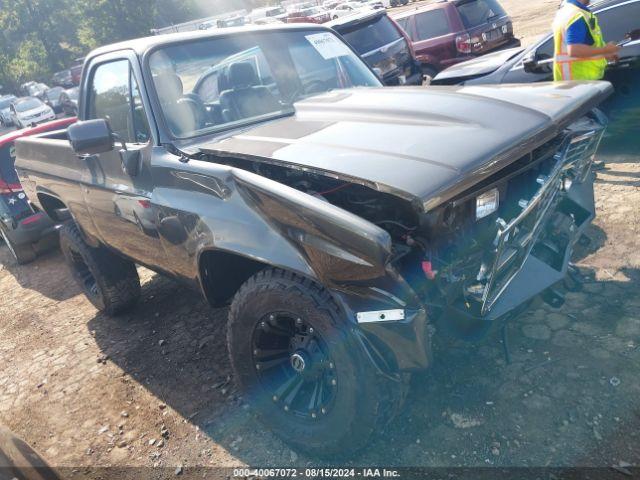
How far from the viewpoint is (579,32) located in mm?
4734

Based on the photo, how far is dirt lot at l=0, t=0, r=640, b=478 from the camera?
253 cm

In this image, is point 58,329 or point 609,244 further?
point 58,329

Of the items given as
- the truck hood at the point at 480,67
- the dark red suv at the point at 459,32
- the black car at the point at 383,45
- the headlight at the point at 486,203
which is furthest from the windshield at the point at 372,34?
the headlight at the point at 486,203

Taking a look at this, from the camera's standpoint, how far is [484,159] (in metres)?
2.19

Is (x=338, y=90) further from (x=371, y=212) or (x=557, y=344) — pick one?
(x=557, y=344)

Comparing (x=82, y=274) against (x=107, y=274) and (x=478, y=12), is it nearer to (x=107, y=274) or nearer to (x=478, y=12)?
(x=107, y=274)

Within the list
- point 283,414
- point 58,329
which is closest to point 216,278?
point 283,414

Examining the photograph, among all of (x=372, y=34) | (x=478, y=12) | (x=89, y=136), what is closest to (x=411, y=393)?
(x=89, y=136)

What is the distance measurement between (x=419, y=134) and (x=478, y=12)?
27.6ft

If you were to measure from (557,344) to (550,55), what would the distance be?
4.19 metres

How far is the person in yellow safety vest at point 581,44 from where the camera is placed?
4.73 m

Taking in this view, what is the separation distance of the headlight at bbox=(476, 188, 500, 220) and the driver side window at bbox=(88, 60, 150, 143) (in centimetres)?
197

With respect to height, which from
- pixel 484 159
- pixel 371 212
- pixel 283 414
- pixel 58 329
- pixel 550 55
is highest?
pixel 484 159

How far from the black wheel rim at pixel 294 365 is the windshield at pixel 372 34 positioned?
700 centimetres
